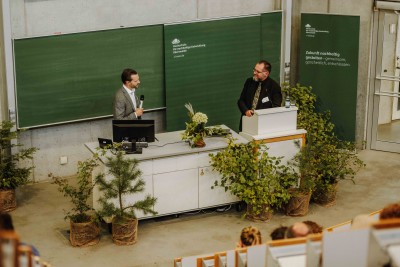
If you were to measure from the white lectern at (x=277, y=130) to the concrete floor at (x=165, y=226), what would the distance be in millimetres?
852

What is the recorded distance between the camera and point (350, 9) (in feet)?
43.9

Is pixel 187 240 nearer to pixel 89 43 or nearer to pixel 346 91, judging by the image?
pixel 89 43

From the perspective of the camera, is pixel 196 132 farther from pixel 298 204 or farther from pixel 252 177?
pixel 298 204

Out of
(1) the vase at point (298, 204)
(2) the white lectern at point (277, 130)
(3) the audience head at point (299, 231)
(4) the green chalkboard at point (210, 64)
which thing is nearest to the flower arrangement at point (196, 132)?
(2) the white lectern at point (277, 130)

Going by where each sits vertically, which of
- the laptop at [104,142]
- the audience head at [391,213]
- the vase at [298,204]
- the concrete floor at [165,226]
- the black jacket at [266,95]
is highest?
the black jacket at [266,95]

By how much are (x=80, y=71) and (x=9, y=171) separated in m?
1.77

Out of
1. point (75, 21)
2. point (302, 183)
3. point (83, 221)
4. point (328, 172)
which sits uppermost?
point (75, 21)

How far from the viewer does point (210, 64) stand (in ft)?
42.6

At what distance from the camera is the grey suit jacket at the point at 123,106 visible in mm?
11195

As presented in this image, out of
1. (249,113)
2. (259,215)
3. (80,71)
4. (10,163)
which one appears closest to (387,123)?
(249,113)

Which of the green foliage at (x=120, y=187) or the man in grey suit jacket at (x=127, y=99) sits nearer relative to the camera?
the green foliage at (x=120, y=187)

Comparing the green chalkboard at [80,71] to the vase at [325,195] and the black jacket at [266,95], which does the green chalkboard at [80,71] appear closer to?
the black jacket at [266,95]

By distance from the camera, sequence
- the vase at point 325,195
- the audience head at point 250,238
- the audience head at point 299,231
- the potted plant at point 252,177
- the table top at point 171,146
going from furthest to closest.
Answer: the vase at point 325,195 → the potted plant at point 252,177 → the table top at point 171,146 → the audience head at point 250,238 → the audience head at point 299,231

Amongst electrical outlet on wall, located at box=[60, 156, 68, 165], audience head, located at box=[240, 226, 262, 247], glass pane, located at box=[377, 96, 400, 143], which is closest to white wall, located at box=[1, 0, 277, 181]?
electrical outlet on wall, located at box=[60, 156, 68, 165]
